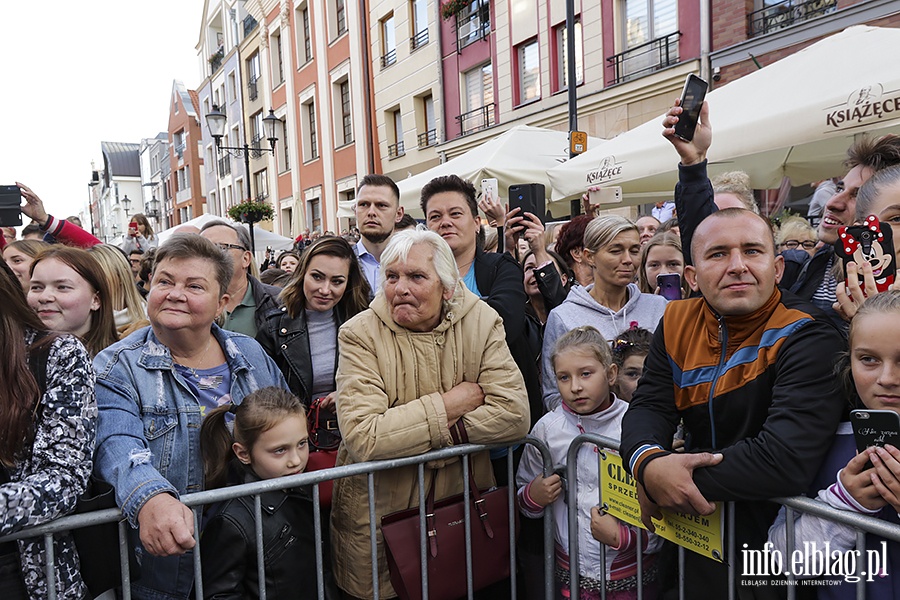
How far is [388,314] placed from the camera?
→ 243 centimetres

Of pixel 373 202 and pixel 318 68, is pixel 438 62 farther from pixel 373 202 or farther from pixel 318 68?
pixel 373 202

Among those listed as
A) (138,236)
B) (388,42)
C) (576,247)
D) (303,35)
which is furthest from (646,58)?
(303,35)

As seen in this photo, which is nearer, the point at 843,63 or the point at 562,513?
the point at 562,513

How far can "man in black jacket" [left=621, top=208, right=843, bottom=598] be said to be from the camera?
5.51ft

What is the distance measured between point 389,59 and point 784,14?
12975mm

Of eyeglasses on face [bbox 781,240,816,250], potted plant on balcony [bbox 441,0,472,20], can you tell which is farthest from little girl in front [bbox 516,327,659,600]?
potted plant on balcony [bbox 441,0,472,20]

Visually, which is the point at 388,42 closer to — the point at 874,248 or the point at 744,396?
the point at 874,248

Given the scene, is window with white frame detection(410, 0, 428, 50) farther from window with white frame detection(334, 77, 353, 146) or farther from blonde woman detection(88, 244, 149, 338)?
blonde woman detection(88, 244, 149, 338)

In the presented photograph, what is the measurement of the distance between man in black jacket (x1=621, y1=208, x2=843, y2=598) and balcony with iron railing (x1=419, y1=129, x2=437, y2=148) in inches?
664

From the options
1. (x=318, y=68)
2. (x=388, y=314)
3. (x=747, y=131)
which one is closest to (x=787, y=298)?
(x=388, y=314)

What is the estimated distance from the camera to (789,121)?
389 cm

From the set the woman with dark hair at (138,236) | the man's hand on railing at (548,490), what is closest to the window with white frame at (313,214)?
the woman with dark hair at (138,236)

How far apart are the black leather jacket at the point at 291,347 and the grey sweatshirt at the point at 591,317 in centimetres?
111

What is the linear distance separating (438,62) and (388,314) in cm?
1638
